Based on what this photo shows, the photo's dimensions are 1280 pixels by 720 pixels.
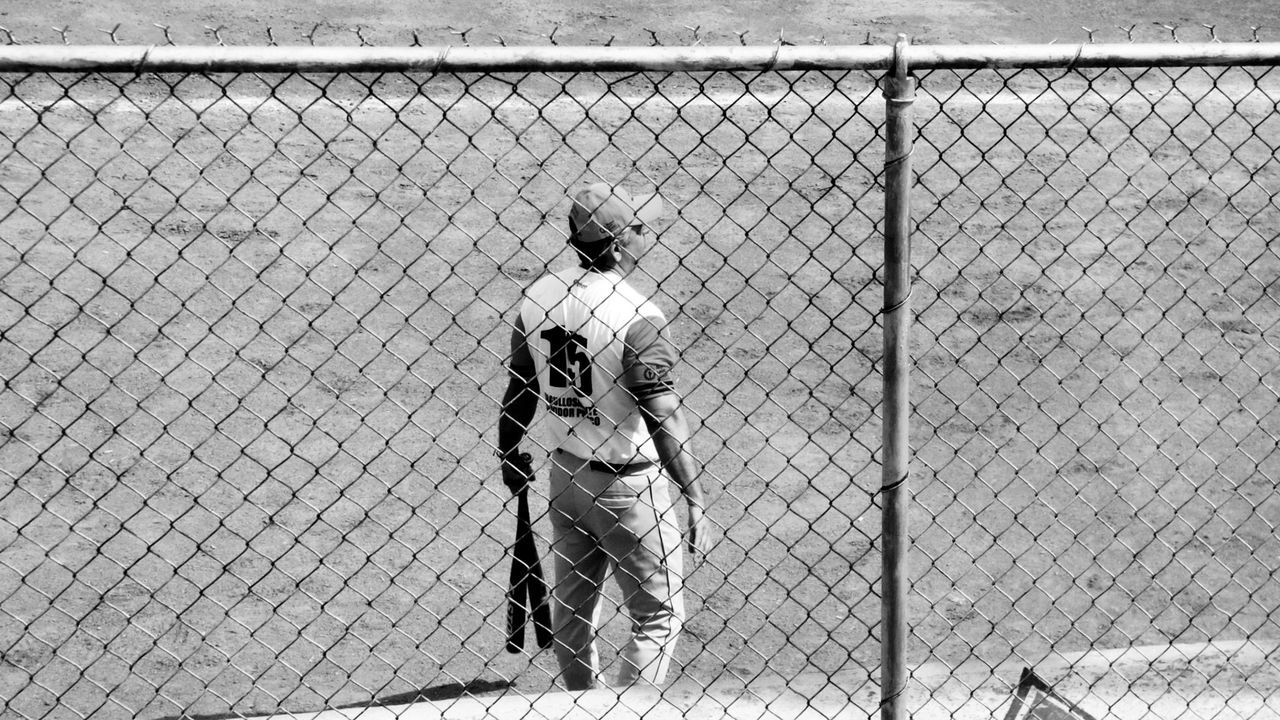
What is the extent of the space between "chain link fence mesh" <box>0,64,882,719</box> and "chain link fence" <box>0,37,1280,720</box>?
0.03 metres

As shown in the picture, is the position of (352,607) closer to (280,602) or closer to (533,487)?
(280,602)

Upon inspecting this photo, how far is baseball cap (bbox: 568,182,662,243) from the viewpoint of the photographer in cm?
480

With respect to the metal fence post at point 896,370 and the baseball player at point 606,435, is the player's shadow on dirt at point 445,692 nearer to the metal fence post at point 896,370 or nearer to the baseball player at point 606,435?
the baseball player at point 606,435

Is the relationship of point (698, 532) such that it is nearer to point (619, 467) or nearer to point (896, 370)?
point (619, 467)

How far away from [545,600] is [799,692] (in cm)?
108

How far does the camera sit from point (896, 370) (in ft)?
12.4

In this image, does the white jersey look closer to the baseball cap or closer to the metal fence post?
the baseball cap

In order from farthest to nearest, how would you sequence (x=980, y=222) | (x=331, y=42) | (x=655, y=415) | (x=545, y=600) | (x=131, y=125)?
(x=331, y=42), (x=131, y=125), (x=980, y=222), (x=545, y=600), (x=655, y=415)

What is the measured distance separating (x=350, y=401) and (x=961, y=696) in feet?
12.8

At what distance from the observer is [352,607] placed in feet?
19.9

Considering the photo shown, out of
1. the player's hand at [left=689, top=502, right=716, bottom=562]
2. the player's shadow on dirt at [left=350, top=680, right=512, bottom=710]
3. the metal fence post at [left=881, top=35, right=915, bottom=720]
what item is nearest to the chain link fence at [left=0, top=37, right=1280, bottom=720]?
the player's shadow on dirt at [left=350, top=680, right=512, bottom=710]

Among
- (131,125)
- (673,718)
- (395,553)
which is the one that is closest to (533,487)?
(395,553)

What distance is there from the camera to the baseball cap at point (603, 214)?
15.8ft

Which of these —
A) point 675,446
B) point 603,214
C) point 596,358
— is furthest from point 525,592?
point 603,214
